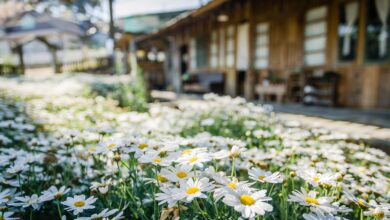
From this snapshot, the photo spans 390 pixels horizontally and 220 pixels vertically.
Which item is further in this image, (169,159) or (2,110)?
(2,110)

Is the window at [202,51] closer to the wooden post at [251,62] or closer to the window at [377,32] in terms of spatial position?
the wooden post at [251,62]

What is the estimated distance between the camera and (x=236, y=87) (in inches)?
341

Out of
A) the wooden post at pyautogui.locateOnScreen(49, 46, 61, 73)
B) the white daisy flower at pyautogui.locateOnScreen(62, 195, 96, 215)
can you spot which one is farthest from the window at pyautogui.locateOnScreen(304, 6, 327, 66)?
the wooden post at pyautogui.locateOnScreen(49, 46, 61, 73)

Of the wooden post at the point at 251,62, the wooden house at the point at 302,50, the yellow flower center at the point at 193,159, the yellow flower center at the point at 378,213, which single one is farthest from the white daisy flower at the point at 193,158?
the wooden post at the point at 251,62

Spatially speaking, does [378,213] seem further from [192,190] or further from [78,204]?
[78,204]

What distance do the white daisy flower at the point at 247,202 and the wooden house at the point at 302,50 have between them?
5548mm

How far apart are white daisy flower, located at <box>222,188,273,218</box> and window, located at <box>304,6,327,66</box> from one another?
6.15 meters

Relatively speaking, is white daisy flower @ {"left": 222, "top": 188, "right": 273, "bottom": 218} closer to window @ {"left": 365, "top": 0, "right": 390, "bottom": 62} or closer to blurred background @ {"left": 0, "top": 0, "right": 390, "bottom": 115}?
blurred background @ {"left": 0, "top": 0, "right": 390, "bottom": 115}

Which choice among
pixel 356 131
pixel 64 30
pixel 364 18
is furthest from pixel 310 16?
pixel 64 30

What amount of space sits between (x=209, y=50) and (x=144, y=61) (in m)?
5.95

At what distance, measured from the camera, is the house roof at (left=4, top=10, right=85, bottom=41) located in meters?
25.3

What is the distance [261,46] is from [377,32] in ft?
9.91

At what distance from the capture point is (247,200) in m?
0.89

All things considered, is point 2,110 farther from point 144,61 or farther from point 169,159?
point 144,61
